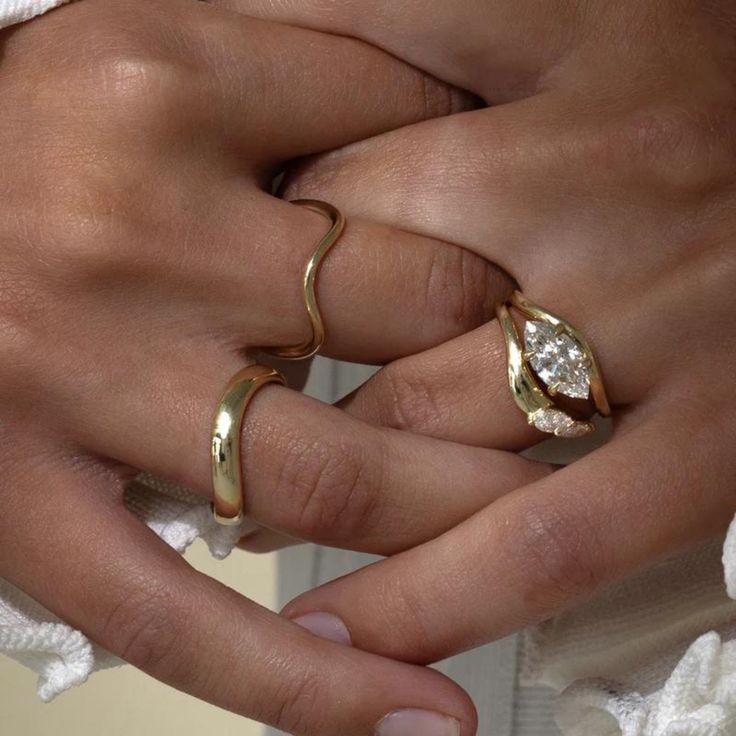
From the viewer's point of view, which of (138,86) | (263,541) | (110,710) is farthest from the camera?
(110,710)

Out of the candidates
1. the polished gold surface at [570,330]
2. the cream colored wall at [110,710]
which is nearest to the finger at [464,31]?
the polished gold surface at [570,330]

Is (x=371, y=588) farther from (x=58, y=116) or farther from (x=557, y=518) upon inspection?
(x=58, y=116)

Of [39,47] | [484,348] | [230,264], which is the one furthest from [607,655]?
[39,47]

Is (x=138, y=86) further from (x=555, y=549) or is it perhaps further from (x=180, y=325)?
(x=555, y=549)

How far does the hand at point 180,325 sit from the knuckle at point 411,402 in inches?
0.7

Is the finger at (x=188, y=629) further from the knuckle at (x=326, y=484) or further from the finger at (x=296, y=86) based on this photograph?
the finger at (x=296, y=86)

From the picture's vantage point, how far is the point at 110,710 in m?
1.07

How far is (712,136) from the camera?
535 mm

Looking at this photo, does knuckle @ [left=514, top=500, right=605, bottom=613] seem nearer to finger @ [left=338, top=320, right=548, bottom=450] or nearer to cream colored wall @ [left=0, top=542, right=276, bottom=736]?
finger @ [left=338, top=320, right=548, bottom=450]

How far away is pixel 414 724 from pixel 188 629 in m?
0.11

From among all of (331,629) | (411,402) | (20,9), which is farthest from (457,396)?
(20,9)

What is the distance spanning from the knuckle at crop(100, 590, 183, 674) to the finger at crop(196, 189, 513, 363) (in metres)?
0.12

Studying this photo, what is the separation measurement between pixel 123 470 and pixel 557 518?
0.21 metres

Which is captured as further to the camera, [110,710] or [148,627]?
[110,710]
